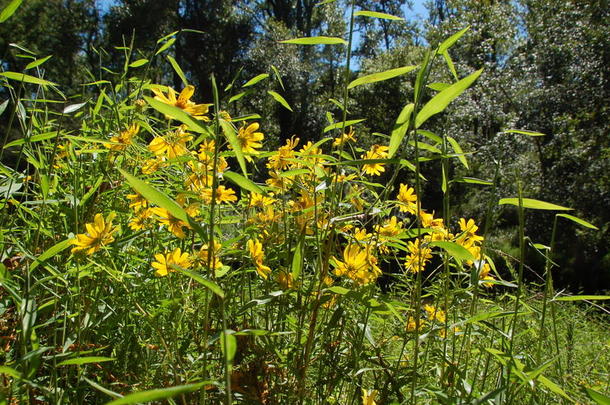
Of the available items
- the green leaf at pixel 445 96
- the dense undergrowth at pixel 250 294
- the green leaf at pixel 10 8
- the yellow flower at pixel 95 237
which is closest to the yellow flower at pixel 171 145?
the dense undergrowth at pixel 250 294

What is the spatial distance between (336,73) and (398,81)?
255cm

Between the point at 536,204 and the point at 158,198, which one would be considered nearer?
the point at 158,198

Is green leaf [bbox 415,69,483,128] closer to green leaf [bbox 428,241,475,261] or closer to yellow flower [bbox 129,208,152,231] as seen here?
green leaf [bbox 428,241,475,261]

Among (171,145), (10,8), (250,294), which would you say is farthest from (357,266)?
(10,8)

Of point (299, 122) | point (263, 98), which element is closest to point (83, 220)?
point (263, 98)

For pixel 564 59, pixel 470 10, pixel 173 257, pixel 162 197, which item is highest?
pixel 470 10

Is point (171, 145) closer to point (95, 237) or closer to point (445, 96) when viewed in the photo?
point (95, 237)

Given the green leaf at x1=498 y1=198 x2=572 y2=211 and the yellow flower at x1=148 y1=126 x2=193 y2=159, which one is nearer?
the green leaf at x1=498 y1=198 x2=572 y2=211

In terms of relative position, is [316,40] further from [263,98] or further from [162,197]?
[263,98]

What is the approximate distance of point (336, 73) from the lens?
1200cm

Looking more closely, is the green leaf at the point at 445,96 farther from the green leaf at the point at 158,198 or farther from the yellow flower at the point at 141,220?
the yellow flower at the point at 141,220

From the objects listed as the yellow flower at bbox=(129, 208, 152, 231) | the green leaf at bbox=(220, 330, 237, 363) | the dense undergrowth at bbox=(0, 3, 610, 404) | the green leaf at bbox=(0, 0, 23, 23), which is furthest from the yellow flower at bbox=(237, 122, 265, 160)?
the green leaf at bbox=(220, 330, 237, 363)

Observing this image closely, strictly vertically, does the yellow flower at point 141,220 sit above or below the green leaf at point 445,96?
below

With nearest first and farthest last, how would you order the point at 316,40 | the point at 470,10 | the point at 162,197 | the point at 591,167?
the point at 162,197, the point at 316,40, the point at 591,167, the point at 470,10
